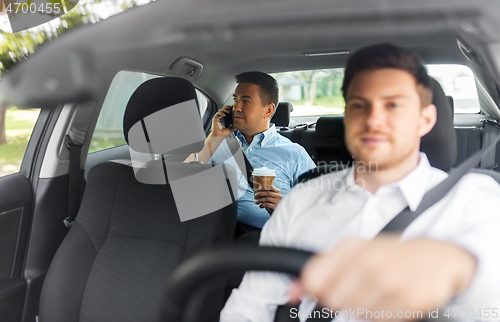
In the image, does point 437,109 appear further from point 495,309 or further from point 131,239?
point 131,239

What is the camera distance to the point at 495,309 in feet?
1.77

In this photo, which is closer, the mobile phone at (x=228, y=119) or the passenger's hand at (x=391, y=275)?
the passenger's hand at (x=391, y=275)

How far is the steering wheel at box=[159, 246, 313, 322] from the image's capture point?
2.05ft

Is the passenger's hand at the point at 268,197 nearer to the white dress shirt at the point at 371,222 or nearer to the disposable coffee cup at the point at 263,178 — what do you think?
the disposable coffee cup at the point at 263,178

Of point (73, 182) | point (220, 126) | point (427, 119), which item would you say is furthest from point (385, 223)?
point (73, 182)

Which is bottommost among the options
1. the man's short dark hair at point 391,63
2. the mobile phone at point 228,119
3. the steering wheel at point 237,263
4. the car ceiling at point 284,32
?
the steering wheel at point 237,263

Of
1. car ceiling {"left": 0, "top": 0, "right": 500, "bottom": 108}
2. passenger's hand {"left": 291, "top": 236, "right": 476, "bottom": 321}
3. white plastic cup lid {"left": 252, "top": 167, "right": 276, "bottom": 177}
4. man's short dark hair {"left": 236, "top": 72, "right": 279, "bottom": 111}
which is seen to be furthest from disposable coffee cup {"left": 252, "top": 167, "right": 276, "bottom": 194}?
passenger's hand {"left": 291, "top": 236, "right": 476, "bottom": 321}

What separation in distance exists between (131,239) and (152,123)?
0.40m

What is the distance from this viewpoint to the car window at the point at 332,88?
2.51ft

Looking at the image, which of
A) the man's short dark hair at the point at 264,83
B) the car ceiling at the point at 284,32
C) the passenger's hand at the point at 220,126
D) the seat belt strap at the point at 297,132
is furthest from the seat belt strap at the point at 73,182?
the seat belt strap at the point at 297,132

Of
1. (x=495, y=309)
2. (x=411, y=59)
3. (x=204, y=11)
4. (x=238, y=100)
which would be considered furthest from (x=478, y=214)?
(x=238, y=100)

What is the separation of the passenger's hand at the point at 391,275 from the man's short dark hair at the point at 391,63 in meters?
0.30

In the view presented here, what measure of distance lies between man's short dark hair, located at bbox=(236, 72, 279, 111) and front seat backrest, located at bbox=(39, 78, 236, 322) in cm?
24

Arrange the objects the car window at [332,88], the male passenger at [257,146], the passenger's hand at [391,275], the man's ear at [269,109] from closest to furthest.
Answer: the passenger's hand at [391,275], the car window at [332,88], the male passenger at [257,146], the man's ear at [269,109]
